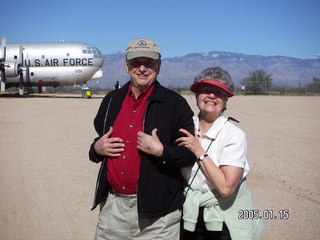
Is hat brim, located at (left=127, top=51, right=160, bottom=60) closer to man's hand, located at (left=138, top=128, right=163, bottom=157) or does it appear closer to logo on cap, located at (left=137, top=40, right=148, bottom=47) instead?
logo on cap, located at (left=137, top=40, right=148, bottom=47)

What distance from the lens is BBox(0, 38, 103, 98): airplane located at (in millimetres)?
33188

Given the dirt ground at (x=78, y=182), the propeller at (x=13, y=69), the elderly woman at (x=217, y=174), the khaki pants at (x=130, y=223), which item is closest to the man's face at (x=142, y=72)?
the elderly woman at (x=217, y=174)

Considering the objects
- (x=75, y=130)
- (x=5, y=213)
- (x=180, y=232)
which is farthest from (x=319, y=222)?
(x=75, y=130)

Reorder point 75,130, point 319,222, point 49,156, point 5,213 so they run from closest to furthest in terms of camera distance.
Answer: point 319,222
point 5,213
point 49,156
point 75,130

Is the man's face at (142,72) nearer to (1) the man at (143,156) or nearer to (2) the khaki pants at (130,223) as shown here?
(1) the man at (143,156)

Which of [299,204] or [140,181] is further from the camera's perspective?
[299,204]

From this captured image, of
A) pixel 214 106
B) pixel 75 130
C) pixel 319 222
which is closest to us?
pixel 214 106

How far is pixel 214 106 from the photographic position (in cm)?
299

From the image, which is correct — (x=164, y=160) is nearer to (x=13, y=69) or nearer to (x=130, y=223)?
(x=130, y=223)

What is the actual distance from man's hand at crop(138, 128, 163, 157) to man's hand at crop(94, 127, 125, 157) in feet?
0.63

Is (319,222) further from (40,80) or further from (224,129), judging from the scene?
(40,80)

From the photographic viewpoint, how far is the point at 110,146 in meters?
2.88

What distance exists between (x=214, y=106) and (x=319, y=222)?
10.4ft

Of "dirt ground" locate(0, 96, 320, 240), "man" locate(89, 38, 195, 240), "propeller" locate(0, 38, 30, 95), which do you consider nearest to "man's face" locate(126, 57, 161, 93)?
"man" locate(89, 38, 195, 240)
